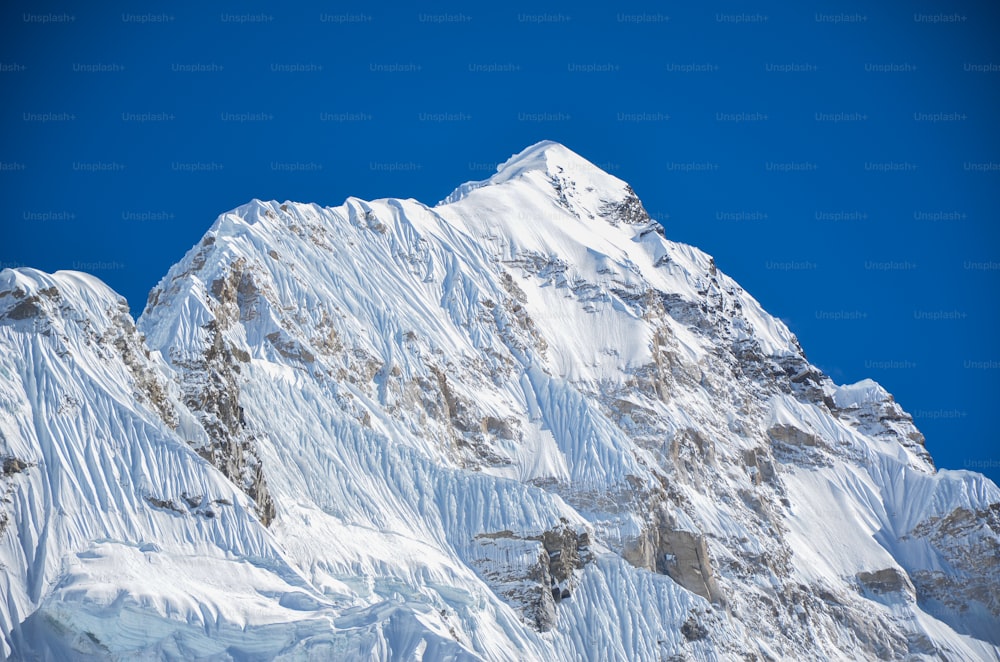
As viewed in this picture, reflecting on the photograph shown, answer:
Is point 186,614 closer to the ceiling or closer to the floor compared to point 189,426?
closer to the floor

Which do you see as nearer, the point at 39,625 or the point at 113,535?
the point at 39,625

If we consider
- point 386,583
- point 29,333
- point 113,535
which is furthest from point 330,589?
point 29,333

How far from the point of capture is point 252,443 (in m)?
198

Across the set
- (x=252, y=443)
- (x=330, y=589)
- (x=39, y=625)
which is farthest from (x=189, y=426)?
(x=39, y=625)

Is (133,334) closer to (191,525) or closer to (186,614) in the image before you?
(191,525)

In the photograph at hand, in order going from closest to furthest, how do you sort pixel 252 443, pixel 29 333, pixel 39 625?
1. pixel 39 625
2. pixel 29 333
3. pixel 252 443

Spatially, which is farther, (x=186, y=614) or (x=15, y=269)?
(x=15, y=269)

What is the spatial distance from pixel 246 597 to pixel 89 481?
1719cm

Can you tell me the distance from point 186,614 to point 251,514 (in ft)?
68.1

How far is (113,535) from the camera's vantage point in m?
174

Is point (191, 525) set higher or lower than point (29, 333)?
lower

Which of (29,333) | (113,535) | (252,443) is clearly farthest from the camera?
(252,443)

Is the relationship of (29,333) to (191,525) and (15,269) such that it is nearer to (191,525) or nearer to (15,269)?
(15,269)

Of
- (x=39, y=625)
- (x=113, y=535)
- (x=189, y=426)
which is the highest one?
(x=189, y=426)
